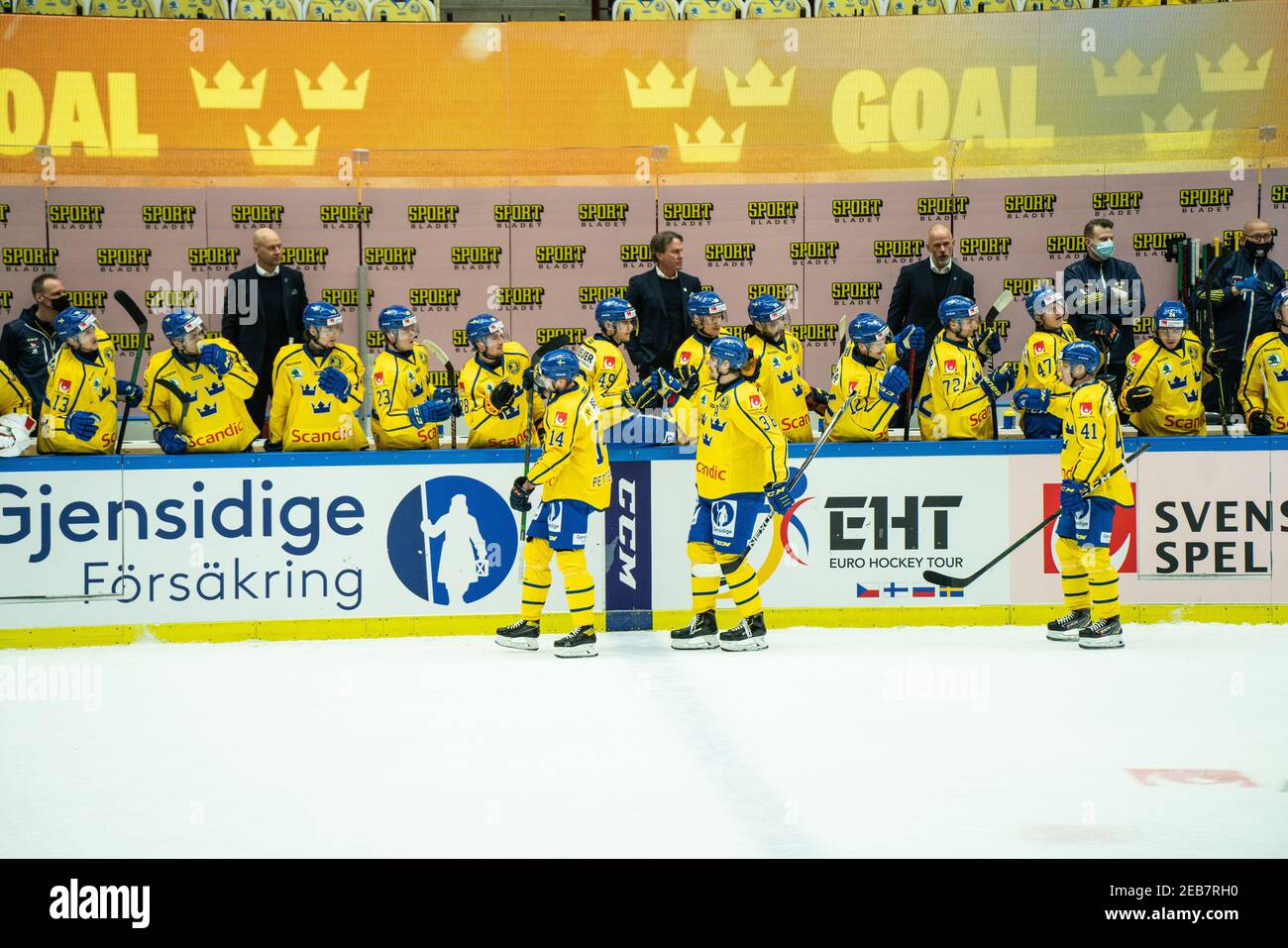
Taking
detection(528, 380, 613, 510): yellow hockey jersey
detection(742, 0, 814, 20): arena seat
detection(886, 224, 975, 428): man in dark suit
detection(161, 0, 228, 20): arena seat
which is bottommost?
detection(528, 380, 613, 510): yellow hockey jersey

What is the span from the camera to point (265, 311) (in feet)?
40.6

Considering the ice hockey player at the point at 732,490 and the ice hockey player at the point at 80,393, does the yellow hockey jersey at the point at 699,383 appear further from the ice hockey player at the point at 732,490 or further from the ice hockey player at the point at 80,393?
the ice hockey player at the point at 80,393

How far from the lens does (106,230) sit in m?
14.1

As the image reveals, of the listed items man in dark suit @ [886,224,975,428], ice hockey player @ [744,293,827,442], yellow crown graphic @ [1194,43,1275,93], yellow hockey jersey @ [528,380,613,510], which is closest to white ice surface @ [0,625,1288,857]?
yellow hockey jersey @ [528,380,613,510]

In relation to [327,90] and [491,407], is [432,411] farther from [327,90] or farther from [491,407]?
[327,90]

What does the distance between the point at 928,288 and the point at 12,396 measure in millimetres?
6942

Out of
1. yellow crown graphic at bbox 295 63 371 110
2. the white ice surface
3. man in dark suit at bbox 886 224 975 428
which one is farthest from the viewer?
yellow crown graphic at bbox 295 63 371 110

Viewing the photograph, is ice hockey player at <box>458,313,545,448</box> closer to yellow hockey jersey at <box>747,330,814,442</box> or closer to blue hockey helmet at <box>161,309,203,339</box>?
yellow hockey jersey at <box>747,330,814,442</box>

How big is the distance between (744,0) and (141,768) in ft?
37.5

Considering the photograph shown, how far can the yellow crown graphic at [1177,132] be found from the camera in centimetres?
1401

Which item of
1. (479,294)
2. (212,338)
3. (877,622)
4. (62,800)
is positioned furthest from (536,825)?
(479,294)

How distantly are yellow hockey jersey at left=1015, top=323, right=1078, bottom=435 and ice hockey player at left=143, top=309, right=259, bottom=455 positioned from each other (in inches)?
218

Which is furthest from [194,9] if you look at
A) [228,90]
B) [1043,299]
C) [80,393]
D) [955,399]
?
[1043,299]

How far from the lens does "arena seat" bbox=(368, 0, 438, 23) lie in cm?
1628
